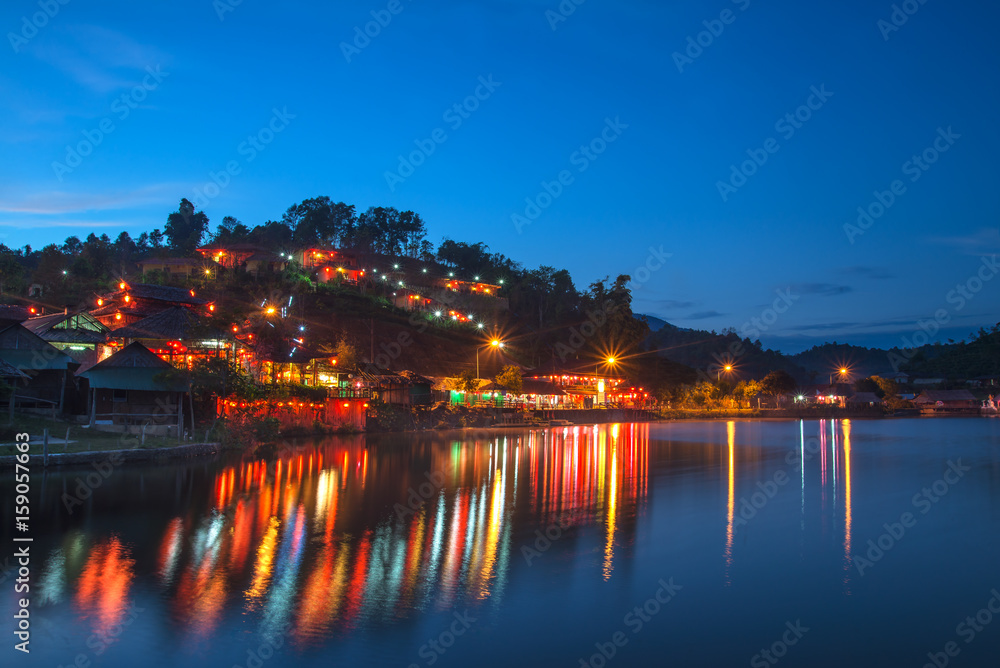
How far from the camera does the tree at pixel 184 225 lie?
99.7 metres

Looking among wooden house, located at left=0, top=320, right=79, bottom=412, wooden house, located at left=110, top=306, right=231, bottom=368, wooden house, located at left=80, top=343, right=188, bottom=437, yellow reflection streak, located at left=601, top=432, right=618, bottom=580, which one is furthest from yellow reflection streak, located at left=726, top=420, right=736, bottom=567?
wooden house, located at left=0, top=320, right=79, bottom=412

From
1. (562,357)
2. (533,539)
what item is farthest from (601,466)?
(562,357)

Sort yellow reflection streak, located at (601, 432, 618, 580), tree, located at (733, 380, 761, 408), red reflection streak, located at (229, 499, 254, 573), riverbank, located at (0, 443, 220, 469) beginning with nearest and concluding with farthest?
1. red reflection streak, located at (229, 499, 254, 573)
2. yellow reflection streak, located at (601, 432, 618, 580)
3. riverbank, located at (0, 443, 220, 469)
4. tree, located at (733, 380, 761, 408)

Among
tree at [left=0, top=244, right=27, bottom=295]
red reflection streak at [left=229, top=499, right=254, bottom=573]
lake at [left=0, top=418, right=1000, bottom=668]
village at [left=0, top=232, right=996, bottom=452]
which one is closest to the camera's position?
lake at [left=0, top=418, right=1000, bottom=668]

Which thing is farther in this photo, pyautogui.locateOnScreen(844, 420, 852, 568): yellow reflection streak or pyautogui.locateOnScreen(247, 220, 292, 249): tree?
pyautogui.locateOnScreen(247, 220, 292, 249): tree

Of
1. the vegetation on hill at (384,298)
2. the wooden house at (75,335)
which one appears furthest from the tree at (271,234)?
the wooden house at (75,335)

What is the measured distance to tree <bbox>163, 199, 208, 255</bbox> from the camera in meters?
99.7

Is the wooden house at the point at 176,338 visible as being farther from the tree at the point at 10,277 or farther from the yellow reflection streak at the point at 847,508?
the yellow reflection streak at the point at 847,508

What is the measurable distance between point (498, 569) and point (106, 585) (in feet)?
23.9

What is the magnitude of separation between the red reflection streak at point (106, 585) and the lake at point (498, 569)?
58 mm

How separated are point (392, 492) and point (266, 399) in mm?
15841

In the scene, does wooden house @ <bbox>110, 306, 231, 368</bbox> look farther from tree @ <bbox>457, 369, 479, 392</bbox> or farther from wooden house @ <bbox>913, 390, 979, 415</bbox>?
wooden house @ <bbox>913, 390, 979, 415</bbox>

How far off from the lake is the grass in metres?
1.83

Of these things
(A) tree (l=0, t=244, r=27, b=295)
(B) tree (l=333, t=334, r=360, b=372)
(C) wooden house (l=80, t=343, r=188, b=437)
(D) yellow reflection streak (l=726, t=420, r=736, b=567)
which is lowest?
(D) yellow reflection streak (l=726, t=420, r=736, b=567)
